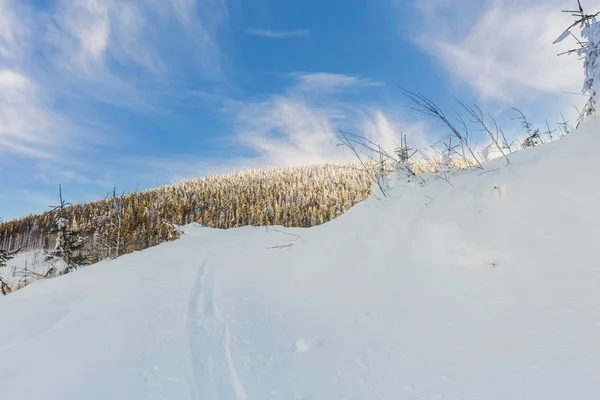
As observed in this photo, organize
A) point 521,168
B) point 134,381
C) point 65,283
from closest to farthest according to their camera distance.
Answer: point 134,381 → point 521,168 → point 65,283

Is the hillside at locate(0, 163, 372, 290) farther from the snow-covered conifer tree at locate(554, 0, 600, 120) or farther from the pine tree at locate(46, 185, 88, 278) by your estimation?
the snow-covered conifer tree at locate(554, 0, 600, 120)

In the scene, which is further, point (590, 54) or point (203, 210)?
point (203, 210)

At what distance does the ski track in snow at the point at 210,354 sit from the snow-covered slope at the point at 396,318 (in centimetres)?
2

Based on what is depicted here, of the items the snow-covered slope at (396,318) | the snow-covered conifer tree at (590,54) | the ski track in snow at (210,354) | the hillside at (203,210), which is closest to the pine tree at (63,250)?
the snow-covered slope at (396,318)

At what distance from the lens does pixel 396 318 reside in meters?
3.56

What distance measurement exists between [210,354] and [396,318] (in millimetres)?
2030

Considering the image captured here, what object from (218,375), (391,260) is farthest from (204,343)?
(391,260)

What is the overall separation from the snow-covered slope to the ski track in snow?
2 centimetres

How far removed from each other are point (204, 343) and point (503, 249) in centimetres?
346

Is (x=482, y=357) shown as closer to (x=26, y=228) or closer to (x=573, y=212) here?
(x=573, y=212)

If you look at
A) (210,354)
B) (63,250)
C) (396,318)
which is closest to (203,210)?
(63,250)

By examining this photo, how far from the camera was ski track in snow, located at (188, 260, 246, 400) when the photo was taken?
300cm

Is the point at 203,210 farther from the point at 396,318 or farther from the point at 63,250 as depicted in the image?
the point at 396,318

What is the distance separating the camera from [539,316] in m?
2.82
